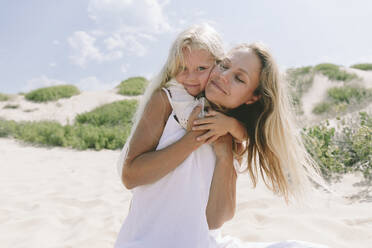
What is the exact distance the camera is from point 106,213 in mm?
3445

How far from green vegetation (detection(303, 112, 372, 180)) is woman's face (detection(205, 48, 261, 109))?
7.62 ft

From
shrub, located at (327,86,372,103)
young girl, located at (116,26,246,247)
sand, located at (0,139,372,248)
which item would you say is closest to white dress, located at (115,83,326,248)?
young girl, located at (116,26,246,247)

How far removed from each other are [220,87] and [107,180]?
11.4ft

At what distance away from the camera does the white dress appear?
5.31ft

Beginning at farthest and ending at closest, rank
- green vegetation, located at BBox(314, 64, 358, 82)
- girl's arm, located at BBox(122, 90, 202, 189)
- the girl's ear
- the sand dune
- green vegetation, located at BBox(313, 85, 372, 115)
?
green vegetation, located at BBox(314, 64, 358, 82)
the sand dune
green vegetation, located at BBox(313, 85, 372, 115)
the girl's ear
girl's arm, located at BBox(122, 90, 202, 189)

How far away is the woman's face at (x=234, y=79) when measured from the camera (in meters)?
1.75

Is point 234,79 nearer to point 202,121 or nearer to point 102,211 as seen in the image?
point 202,121

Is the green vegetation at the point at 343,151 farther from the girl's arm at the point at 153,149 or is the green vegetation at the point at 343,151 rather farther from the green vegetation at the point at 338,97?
the green vegetation at the point at 338,97

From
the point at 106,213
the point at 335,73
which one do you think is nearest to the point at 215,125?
the point at 106,213

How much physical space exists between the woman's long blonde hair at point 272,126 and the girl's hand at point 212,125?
330mm

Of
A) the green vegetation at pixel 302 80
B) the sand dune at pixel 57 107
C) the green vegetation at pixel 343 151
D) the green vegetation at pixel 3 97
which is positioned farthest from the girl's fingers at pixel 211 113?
the green vegetation at pixel 3 97

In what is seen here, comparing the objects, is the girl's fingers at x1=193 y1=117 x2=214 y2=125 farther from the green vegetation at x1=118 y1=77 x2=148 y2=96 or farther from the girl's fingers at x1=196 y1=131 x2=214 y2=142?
the green vegetation at x1=118 y1=77 x2=148 y2=96

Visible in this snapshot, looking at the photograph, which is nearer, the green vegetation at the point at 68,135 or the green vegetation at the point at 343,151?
the green vegetation at the point at 343,151

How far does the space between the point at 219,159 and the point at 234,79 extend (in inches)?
18.2
